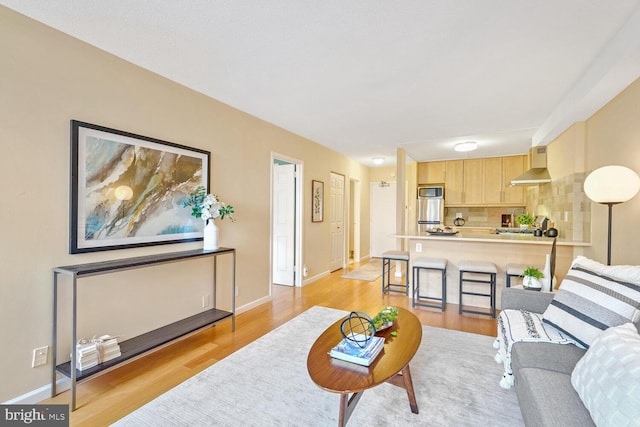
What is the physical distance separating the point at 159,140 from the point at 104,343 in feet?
5.61

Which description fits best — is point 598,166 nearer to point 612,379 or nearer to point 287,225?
point 612,379

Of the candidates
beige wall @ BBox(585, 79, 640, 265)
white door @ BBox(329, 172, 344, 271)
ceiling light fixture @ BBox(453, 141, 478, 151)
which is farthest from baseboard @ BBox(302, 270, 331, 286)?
beige wall @ BBox(585, 79, 640, 265)

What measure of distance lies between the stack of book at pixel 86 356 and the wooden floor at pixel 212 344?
222 mm

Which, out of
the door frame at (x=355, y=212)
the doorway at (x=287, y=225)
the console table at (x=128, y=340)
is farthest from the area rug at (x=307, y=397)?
the door frame at (x=355, y=212)

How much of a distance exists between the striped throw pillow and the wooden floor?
1432 mm

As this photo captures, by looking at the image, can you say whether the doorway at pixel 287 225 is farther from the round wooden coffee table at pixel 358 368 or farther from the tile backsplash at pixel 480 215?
the tile backsplash at pixel 480 215

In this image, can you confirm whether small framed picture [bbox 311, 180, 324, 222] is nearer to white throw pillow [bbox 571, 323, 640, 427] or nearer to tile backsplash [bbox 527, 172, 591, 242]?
tile backsplash [bbox 527, 172, 591, 242]

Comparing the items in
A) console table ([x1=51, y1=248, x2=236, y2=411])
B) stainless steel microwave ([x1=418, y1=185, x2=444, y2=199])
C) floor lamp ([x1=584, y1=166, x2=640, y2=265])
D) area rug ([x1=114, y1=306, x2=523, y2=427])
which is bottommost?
area rug ([x1=114, y1=306, x2=523, y2=427])

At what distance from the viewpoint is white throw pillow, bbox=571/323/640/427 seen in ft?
3.14

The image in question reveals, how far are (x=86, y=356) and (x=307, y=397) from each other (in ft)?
5.08

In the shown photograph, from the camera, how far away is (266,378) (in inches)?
85.8

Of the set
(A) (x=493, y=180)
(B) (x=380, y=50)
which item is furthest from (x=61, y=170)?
(A) (x=493, y=180)

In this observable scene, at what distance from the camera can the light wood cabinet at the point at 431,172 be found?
6.55m

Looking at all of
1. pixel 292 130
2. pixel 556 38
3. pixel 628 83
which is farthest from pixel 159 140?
pixel 628 83
